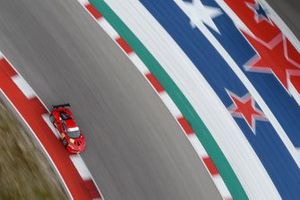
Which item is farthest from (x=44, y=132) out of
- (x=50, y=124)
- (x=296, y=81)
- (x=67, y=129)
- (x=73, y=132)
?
(x=296, y=81)

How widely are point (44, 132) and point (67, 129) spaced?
0.95m

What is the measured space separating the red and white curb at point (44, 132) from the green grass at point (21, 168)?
0.41 metres

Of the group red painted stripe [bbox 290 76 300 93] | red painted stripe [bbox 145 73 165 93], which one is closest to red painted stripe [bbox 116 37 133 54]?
red painted stripe [bbox 145 73 165 93]

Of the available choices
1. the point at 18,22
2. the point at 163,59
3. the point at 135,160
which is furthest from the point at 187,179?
the point at 18,22

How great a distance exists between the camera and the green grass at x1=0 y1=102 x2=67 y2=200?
20.8 m

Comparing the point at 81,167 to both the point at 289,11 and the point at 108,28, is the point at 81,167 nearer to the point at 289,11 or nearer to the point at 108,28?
the point at 108,28

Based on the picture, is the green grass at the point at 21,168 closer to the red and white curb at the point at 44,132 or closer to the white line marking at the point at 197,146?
the red and white curb at the point at 44,132

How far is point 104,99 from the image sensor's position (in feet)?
82.5

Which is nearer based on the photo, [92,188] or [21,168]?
[21,168]

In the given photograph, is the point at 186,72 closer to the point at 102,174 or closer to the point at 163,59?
the point at 163,59

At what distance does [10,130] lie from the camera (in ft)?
73.9

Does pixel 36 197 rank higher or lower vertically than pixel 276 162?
higher

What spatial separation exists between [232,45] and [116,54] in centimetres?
550

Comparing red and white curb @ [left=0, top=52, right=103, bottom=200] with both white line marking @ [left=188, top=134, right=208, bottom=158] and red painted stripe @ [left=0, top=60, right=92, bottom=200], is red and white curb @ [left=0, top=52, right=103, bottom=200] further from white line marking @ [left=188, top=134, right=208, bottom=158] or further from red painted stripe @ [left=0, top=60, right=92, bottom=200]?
white line marking @ [left=188, top=134, right=208, bottom=158]
